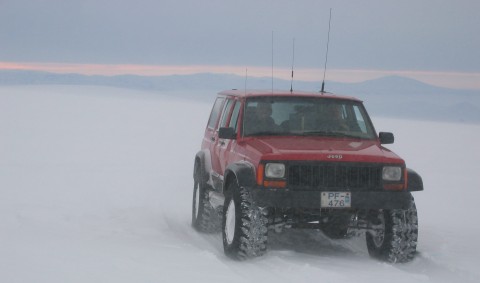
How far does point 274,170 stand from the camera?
25.1 feet

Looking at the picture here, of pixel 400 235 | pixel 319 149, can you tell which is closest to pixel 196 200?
pixel 319 149

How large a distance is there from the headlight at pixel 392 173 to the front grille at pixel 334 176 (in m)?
0.06

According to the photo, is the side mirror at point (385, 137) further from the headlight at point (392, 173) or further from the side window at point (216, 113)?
the side window at point (216, 113)

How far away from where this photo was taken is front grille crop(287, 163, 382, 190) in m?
7.70

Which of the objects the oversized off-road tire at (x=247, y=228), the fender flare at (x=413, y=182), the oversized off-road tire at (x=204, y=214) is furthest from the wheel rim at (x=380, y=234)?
the oversized off-road tire at (x=204, y=214)

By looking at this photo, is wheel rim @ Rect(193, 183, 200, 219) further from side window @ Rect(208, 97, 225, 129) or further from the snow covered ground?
side window @ Rect(208, 97, 225, 129)

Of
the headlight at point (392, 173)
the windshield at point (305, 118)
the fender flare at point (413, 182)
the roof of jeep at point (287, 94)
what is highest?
the roof of jeep at point (287, 94)

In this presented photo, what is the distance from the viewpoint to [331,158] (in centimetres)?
769

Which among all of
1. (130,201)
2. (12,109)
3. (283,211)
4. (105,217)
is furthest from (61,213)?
(12,109)

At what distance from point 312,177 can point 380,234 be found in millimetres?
1275

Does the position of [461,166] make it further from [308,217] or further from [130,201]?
[308,217]

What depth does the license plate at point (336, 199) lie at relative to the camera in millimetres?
7648

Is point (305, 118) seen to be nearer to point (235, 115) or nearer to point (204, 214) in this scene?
point (235, 115)

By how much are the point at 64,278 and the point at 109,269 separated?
1.82 feet
